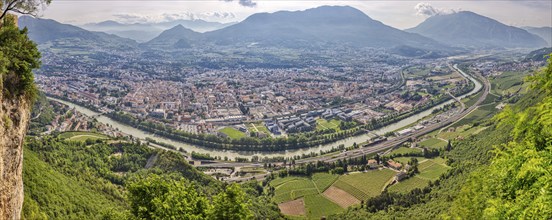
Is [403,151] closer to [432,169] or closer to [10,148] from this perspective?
[432,169]

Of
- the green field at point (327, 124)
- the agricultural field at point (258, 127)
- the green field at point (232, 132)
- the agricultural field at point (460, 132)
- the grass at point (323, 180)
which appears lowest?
the grass at point (323, 180)

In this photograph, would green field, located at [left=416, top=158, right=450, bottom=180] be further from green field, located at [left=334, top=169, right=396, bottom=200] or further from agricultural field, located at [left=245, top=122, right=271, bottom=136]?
agricultural field, located at [left=245, top=122, right=271, bottom=136]

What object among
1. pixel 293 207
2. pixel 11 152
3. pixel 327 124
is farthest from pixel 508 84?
pixel 11 152

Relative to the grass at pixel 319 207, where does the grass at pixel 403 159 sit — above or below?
above

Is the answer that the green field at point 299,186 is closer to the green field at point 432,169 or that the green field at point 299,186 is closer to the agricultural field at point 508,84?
the green field at point 432,169

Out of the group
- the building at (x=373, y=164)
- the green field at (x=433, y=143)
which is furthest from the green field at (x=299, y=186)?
the green field at (x=433, y=143)
